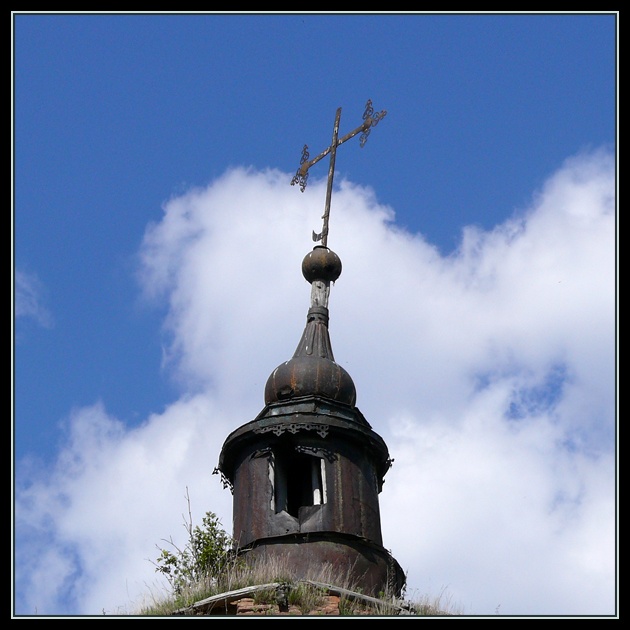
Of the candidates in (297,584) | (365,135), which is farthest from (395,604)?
(365,135)

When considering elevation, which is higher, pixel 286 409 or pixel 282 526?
pixel 286 409

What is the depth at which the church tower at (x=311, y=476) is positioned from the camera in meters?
15.0

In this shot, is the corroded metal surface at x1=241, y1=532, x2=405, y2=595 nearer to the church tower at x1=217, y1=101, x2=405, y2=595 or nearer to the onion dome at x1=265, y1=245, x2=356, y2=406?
the church tower at x1=217, y1=101, x2=405, y2=595

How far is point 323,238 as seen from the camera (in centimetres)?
1977

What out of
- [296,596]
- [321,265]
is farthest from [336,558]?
[321,265]

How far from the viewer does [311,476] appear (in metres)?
16.7

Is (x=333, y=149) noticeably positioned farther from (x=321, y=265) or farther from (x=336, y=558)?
(x=336, y=558)

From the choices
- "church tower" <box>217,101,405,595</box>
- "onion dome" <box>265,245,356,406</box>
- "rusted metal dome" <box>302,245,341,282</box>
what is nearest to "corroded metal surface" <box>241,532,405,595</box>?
"church tower" <box>217,101,405,595</box>

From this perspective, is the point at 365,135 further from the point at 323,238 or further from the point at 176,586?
the point at 176,586

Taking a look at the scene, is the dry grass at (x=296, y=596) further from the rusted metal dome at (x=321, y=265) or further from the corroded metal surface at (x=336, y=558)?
the rusted metal dome at (x=321, y=265)

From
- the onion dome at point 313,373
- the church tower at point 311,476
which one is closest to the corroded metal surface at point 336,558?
the church tower at point 311,476
